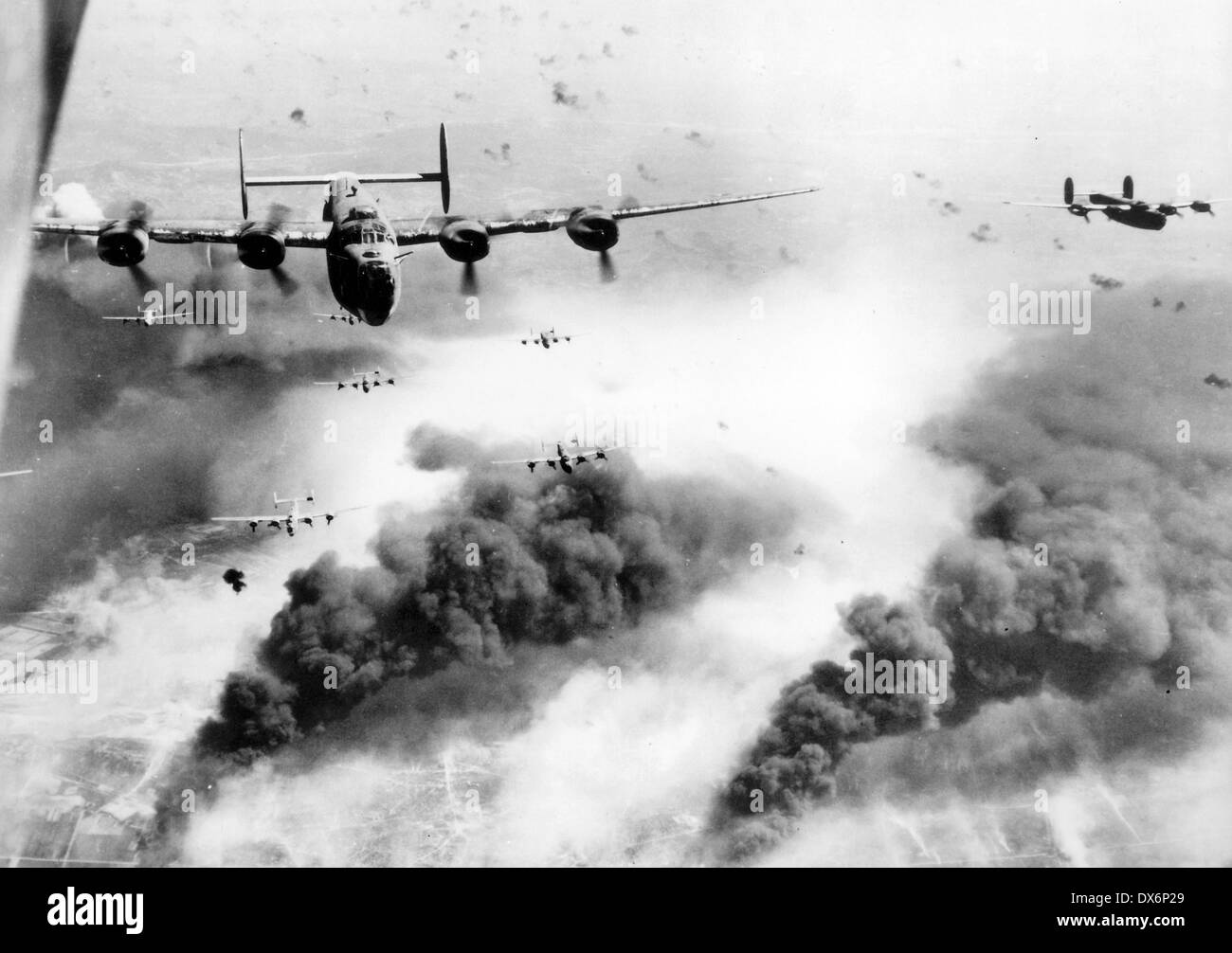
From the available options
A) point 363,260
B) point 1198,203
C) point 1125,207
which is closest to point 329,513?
point 363,260

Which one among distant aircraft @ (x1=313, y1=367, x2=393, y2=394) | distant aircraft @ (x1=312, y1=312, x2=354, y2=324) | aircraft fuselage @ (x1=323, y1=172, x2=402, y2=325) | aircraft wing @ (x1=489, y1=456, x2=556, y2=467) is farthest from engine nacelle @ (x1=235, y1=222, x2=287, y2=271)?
aircraft wing @ (x1=489, y1=456, x2=556, y2=467)

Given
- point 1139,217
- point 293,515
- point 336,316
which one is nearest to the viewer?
point 293,515

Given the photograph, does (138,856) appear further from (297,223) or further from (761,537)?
(761,537)

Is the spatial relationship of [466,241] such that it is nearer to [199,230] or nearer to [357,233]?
[357,233]

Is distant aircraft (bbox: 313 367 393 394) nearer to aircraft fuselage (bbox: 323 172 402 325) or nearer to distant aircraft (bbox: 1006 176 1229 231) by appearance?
aircraft fuselage (bbox: 323 172 402 325)

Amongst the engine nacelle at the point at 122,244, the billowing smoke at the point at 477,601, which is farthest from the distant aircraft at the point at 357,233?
the billowing smoke at the point at 477,601

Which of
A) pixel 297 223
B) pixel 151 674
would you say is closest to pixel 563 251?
pixel 297 223
